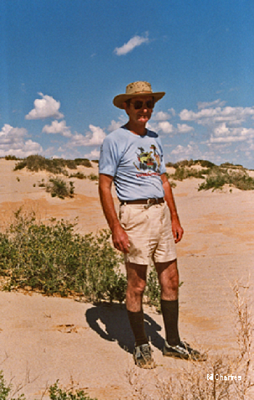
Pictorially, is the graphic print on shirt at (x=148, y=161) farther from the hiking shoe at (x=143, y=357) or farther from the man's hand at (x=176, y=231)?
the hiking shoe at (x=143, y=357)

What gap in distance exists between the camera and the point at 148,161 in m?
2.96

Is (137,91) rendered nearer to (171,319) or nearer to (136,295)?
(136,295)

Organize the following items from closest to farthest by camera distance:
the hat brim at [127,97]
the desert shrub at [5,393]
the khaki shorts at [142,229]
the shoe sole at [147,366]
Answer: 1. the desert shrub at [5,393]
2. the shoe sole at [147,366]
3. the khaki shorts at [142,229]
4. the hat brim at [127,97]

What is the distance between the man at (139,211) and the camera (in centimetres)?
285

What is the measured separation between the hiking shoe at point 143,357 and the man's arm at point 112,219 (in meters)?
0.75

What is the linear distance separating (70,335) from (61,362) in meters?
0.48

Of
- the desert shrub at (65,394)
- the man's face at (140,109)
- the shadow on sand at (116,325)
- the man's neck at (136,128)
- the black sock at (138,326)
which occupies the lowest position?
the shadow on sand at (116,325)

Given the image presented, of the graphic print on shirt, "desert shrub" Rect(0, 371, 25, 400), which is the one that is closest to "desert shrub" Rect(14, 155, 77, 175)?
the graphic print on shirt

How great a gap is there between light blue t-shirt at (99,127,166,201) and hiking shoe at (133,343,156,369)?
113cm

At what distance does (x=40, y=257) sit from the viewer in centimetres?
445

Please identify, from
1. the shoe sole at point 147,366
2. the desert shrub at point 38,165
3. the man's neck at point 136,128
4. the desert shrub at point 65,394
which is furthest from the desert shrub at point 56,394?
the desert shrub at point 38,165

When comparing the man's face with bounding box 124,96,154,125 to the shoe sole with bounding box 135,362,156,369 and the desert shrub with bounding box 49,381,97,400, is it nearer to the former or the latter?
the shoe sole with bounding box 135,362,156,369

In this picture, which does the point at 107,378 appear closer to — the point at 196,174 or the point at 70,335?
the point at 70,335

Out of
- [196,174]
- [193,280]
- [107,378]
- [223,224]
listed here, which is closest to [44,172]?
[196,174]
